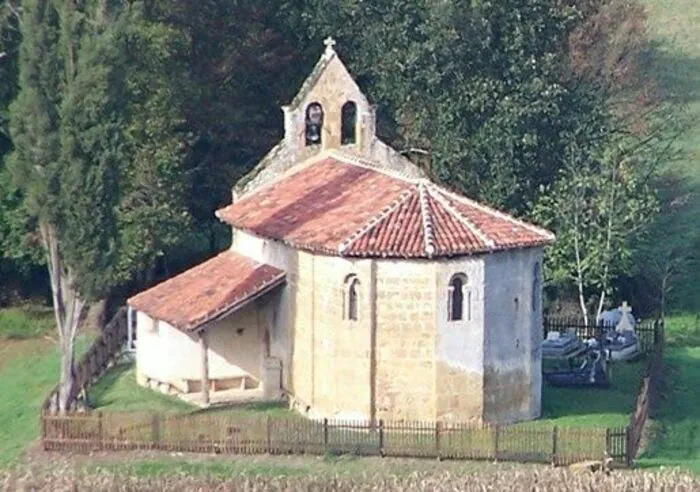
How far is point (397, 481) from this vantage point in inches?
1635

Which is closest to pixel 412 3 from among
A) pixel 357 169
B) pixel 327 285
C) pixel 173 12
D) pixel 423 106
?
pixel 423 106

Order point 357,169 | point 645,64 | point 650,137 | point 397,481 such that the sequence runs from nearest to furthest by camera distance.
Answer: point 397,481, point 357,169, point 650,137, point 645,64

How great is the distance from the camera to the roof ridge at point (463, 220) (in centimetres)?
4575

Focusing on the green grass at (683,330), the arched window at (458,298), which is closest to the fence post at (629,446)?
the arched window at (458,298)

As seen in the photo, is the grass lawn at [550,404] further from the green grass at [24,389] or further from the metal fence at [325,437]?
the metal fence at [325,437]

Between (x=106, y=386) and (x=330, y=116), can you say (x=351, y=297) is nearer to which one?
(x=106, y=386)

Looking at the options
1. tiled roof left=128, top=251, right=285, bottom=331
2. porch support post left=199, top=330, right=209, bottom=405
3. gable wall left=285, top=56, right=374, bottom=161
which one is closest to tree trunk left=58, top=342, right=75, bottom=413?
tiled roof left=128, top=251, right=285, bottom=331

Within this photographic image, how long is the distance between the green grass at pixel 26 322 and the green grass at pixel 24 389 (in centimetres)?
96

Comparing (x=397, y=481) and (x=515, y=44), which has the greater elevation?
(x=515, y=44)

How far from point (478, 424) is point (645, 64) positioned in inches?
1446

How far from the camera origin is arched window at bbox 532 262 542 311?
155 feet

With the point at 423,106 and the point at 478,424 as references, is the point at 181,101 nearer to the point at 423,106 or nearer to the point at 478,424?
the point at 423,106

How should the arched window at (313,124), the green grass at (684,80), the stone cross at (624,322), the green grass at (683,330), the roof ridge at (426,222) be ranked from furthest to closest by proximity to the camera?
the green grass at (684,80) → the green grass at (683,330) → the stone cross at (624,322) → the arched window at (313,124) → the roof ridge at (426,222)

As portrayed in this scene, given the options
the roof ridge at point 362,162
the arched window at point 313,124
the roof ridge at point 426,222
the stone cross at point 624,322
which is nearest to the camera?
the roof ridge at point 426,222
